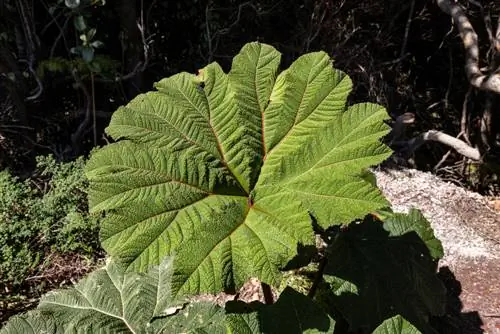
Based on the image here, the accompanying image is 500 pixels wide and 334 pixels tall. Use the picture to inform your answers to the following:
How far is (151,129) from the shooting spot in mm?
1455

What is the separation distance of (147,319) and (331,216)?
0.94 metres

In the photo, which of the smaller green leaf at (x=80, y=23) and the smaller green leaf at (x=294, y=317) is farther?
the smaller green leaf at (x=80, y=23)

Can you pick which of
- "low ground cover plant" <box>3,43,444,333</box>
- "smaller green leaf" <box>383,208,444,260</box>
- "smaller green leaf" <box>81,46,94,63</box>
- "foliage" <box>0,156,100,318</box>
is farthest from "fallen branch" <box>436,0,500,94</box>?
"foliage" <box>0,156,100,318</box>

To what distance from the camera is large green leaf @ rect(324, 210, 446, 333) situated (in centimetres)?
172

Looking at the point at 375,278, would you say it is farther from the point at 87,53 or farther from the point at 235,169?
the point at 87,53

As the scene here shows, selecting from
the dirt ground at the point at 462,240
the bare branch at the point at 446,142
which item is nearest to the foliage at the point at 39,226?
the dirt ground at the point at 462,240

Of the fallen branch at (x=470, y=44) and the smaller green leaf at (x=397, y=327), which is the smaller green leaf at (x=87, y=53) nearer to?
the smaller green leaf at (x=397, y=327)

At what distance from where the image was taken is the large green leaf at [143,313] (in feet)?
4.97

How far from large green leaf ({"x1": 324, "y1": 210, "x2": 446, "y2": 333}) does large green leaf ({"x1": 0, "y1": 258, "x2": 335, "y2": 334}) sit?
0.19 metres

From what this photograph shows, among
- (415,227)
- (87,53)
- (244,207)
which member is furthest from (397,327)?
(87,53)

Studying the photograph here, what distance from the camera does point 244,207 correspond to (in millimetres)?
1377

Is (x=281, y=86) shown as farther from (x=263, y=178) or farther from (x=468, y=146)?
(x=468, y=146)

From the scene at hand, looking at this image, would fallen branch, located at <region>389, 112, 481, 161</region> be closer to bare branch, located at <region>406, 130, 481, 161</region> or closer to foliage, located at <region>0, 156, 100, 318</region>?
bare branch, located at <region>406, 130, 481, 161</region>

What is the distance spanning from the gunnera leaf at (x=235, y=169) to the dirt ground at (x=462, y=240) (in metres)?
1.60
